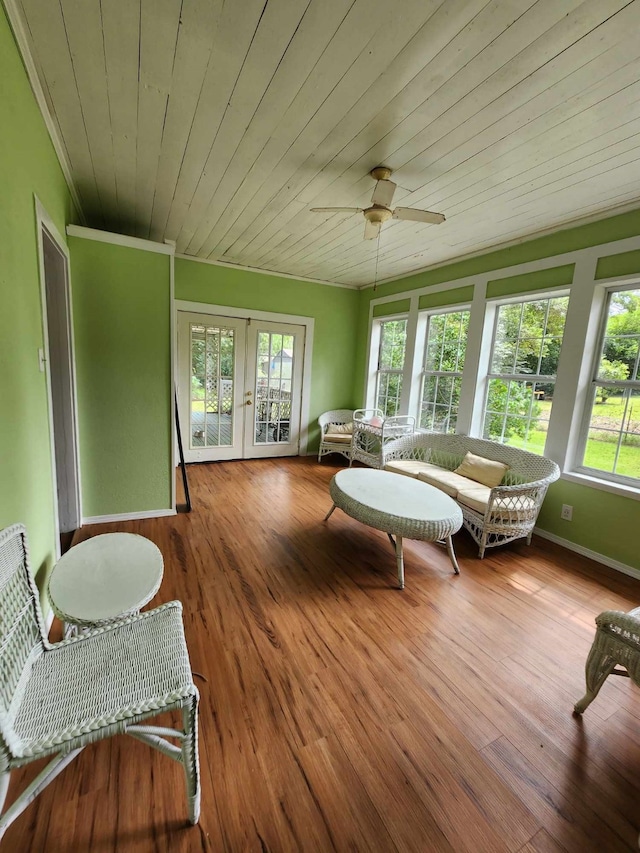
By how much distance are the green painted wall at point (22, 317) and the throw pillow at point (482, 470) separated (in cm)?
319

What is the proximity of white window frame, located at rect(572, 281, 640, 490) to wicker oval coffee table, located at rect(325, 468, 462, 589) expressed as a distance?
1292mm

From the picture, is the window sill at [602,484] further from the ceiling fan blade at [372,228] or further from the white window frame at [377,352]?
the ceiling fan blade at [372,228]

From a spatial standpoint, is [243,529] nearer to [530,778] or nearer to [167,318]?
[167,318]

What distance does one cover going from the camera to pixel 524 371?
3.31 m

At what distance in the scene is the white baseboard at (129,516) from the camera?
285 centimetres

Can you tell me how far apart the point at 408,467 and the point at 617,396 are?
5.78ft

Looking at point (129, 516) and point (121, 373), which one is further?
point (129, 516)

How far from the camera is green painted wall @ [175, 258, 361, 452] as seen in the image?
4.33 metres

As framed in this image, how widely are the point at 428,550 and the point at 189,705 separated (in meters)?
2.17

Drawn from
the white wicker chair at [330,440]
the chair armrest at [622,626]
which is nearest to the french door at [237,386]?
the white wicker chair at [330,440]

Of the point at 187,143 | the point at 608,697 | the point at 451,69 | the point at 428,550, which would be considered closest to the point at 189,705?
the point at 608,697

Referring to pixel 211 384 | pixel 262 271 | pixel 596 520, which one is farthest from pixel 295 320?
pixel 596 520

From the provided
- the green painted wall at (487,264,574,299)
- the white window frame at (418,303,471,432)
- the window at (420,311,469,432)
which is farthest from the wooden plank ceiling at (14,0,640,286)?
the window at (420,311,469,432)

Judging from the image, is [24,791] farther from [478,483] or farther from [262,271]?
Result: [262,271]
